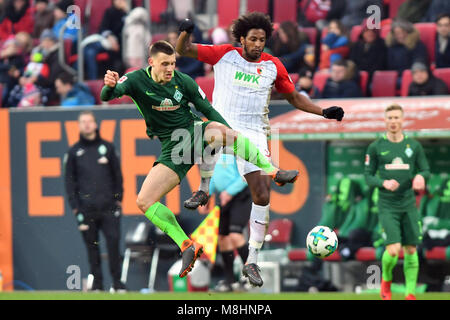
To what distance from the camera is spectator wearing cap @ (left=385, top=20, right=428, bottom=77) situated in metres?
11.1

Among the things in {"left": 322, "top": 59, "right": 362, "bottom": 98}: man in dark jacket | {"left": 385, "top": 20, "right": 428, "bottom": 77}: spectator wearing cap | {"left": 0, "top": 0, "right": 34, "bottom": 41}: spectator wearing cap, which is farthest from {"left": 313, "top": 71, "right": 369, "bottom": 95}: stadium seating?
{"left": 0, "top": 0, "right": 34, "bottom": 41}: spectator wearing cap

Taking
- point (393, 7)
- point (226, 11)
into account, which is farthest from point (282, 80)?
point (226, 11)

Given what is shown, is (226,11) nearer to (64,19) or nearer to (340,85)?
(340,85)

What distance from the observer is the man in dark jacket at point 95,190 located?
10812 millimetres

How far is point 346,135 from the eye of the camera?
34.4ft

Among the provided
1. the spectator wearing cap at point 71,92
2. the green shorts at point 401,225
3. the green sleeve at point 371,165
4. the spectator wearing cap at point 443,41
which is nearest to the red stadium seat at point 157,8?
the spectator wearing cap at point 71,92

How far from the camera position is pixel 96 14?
12.4 m

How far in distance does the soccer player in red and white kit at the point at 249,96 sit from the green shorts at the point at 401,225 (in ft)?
6.82

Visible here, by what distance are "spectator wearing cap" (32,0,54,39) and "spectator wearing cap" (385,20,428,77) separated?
536 cm

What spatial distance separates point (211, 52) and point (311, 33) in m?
4.20
